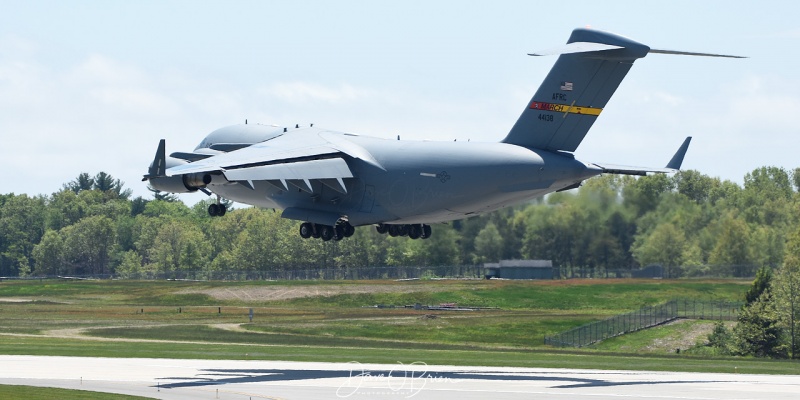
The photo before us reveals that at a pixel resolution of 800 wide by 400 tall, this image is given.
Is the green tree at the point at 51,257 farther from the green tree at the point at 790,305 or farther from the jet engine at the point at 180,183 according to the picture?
the jet engine at the point at 180,183

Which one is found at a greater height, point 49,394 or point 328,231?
point 328,231

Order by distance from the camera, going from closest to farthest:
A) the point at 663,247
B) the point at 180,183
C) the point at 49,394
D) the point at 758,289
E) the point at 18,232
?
the point at 49,394 < the point at 180,183 < the point at 758,289 < the point at 663,247 < the point at 18,232

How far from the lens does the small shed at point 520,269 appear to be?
114938 mm

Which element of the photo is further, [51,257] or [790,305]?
[51,257]

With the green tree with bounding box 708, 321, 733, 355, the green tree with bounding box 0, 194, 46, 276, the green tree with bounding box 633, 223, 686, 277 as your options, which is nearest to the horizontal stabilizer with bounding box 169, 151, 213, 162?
the green tree with bounding box 708, 321, 733, 355

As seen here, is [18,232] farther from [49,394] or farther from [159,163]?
[49,394]

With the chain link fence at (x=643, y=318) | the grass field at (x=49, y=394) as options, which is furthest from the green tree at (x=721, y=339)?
the grass field at (x=49, y=394)

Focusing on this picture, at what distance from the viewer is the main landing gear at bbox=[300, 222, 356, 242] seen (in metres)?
54.2

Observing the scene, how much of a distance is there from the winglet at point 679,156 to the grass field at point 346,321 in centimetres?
1315

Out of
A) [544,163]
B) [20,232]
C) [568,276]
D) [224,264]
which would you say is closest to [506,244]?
[568,276]

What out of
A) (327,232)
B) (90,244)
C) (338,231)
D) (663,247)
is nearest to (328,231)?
(327,232)

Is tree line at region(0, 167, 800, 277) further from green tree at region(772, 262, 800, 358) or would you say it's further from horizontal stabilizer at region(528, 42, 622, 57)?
horizontal stabilizer at region(528, 42, 622, 57)

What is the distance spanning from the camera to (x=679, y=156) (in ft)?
164

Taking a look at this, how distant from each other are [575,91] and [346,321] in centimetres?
4173
